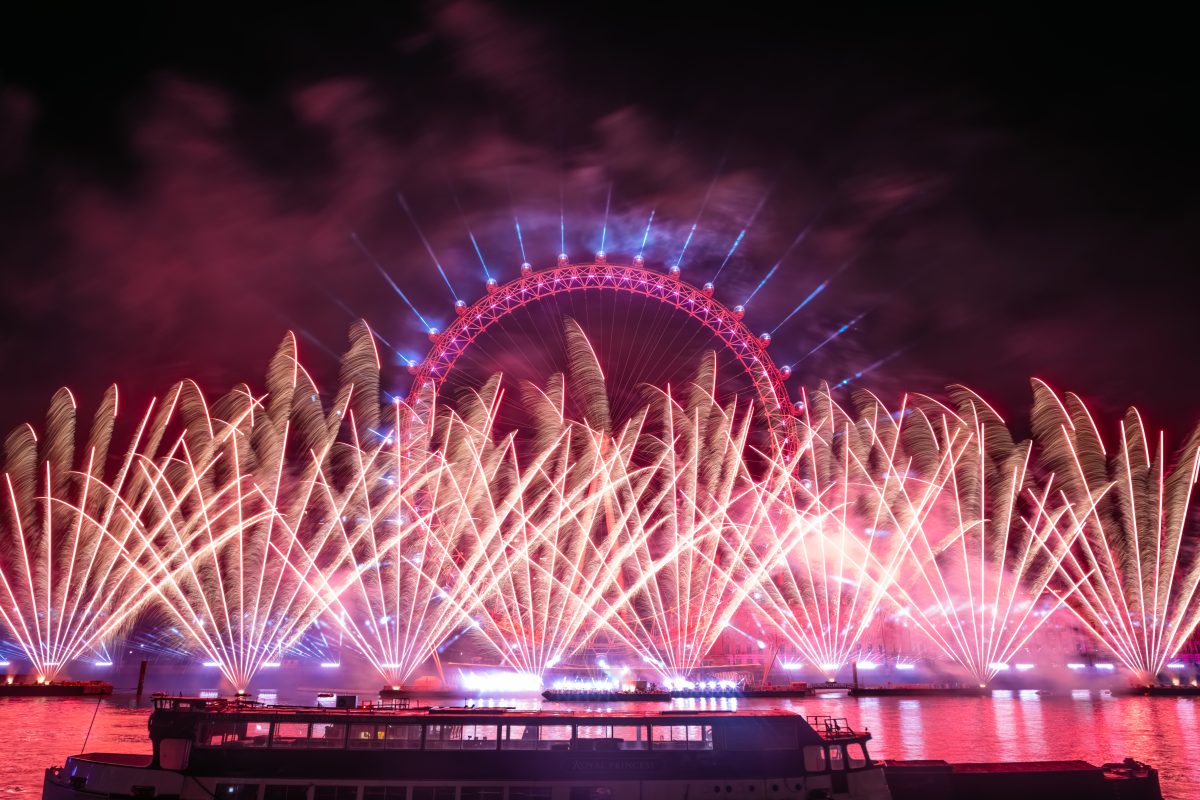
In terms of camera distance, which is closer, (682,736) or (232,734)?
(232,734)

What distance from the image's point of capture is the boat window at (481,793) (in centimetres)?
2538

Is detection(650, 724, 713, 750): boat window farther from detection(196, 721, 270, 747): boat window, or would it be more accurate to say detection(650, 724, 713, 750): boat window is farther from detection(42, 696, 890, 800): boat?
detection(196, 721, 270, 747): boat window

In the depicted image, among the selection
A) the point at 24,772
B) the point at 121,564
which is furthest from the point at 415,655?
the point at 24,772

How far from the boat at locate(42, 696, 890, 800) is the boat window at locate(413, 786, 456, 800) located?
3 cm

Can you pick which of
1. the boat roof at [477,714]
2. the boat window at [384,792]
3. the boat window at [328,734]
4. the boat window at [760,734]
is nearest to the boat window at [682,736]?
the boat roof at [477,714]

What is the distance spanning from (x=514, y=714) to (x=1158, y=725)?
134 ft

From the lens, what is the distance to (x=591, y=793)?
84.2 ft

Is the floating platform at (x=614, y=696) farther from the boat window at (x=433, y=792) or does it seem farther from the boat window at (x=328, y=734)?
the boat window at (x=433, y=792)

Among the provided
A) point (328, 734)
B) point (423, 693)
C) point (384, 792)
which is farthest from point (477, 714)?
point (423, 693)

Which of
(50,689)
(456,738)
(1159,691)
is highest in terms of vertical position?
(456,738)

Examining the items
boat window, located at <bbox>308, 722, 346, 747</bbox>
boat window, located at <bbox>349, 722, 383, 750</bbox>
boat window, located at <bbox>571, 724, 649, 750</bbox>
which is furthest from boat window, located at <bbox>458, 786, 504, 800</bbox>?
boat window, located at <bbox>308, 722, 346, 747</bbox>

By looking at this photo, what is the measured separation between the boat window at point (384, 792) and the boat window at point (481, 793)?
1.72m

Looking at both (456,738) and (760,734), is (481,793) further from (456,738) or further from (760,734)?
(760,734)

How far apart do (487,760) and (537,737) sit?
173cm
